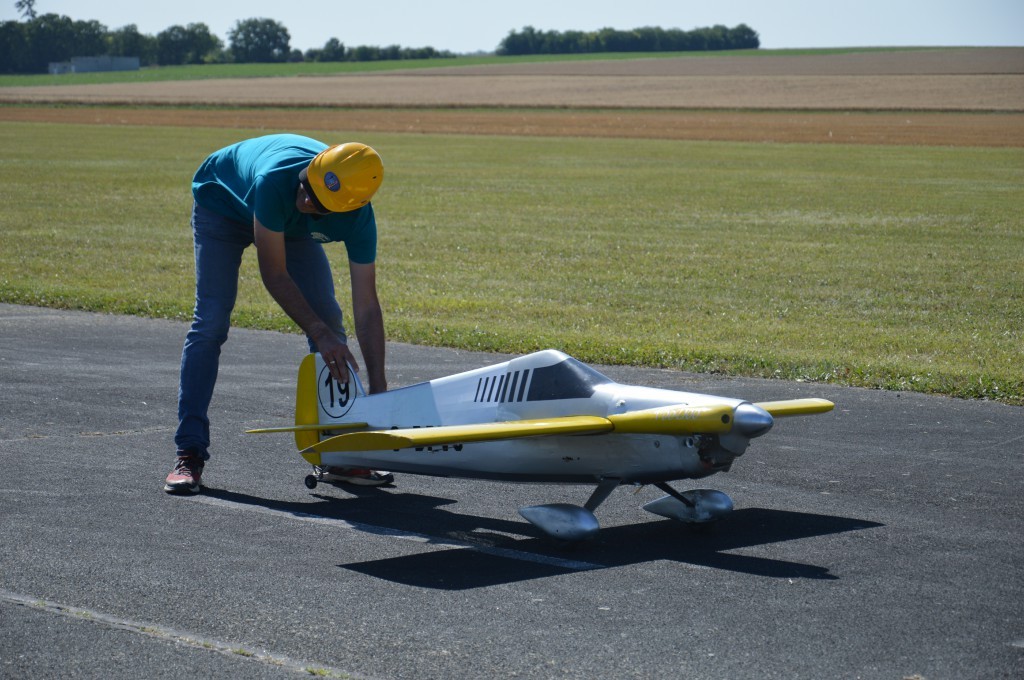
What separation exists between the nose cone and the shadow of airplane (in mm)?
618

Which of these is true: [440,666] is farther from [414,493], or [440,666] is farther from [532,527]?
[414,493]

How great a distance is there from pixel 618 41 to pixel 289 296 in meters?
174

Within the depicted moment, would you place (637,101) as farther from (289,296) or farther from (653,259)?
(289,296)

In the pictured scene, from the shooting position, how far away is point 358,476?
7.47 metres

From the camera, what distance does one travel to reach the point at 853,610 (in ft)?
17.1

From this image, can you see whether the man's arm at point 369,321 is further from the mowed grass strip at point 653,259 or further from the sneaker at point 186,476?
the mowed grass strip at point 653,259

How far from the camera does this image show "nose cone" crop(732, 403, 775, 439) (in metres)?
5.86

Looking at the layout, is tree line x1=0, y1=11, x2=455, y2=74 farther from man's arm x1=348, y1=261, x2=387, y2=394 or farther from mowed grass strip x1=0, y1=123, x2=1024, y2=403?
man's arm x1=348, y1=261, x2=387, y2=394

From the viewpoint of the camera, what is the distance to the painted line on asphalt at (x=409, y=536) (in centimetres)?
598

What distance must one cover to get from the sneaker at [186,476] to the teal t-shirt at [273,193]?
4.57 feet

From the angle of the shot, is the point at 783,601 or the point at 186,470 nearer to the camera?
the point at 783,601

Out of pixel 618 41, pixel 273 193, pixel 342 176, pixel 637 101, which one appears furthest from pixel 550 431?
pixel 618 41

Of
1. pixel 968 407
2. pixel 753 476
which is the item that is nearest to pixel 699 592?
pixel 753 476

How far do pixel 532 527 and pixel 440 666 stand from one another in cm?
204
